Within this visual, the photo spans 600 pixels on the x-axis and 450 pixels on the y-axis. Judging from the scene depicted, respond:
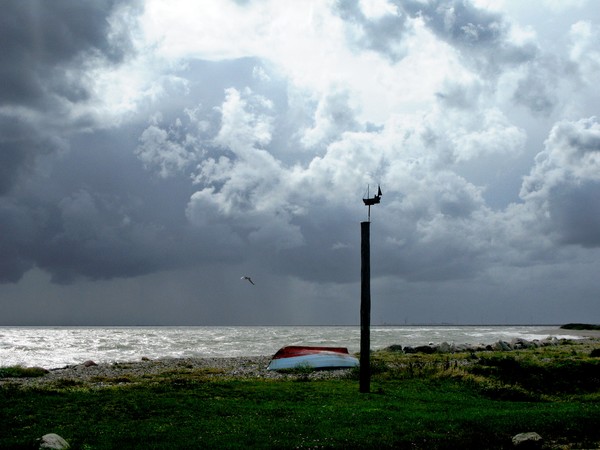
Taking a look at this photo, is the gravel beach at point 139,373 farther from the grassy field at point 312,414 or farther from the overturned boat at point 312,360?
the grassy field at point 312,414

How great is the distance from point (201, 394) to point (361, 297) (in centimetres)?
839

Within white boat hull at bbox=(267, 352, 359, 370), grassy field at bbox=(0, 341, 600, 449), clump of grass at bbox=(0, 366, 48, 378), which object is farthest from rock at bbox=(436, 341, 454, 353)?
clump of grass at bbox=(0, 366, 48, 378)

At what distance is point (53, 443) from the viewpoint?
573 inches

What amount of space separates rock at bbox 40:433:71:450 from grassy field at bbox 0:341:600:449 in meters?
0.33

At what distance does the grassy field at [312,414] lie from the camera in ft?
52.6

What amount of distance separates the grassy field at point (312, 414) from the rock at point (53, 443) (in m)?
0.33

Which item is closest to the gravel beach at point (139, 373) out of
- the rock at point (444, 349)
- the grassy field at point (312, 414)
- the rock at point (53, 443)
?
the grassy field at point (312, 414)

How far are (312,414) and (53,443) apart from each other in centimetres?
850

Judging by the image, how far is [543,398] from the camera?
86.7 ft

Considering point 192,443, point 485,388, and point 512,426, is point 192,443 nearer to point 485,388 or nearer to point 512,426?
point 512,426

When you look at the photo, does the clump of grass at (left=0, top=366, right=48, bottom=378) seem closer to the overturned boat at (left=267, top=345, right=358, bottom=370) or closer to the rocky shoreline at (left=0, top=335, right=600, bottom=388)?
the rocky shoreline at (left=0, top=335, right=600, bottom=388)

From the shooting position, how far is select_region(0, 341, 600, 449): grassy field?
16.0 metres

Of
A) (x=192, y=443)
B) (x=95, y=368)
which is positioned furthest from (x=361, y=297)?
(x=95, y=368)

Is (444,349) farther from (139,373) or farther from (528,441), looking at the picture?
(528,441)
